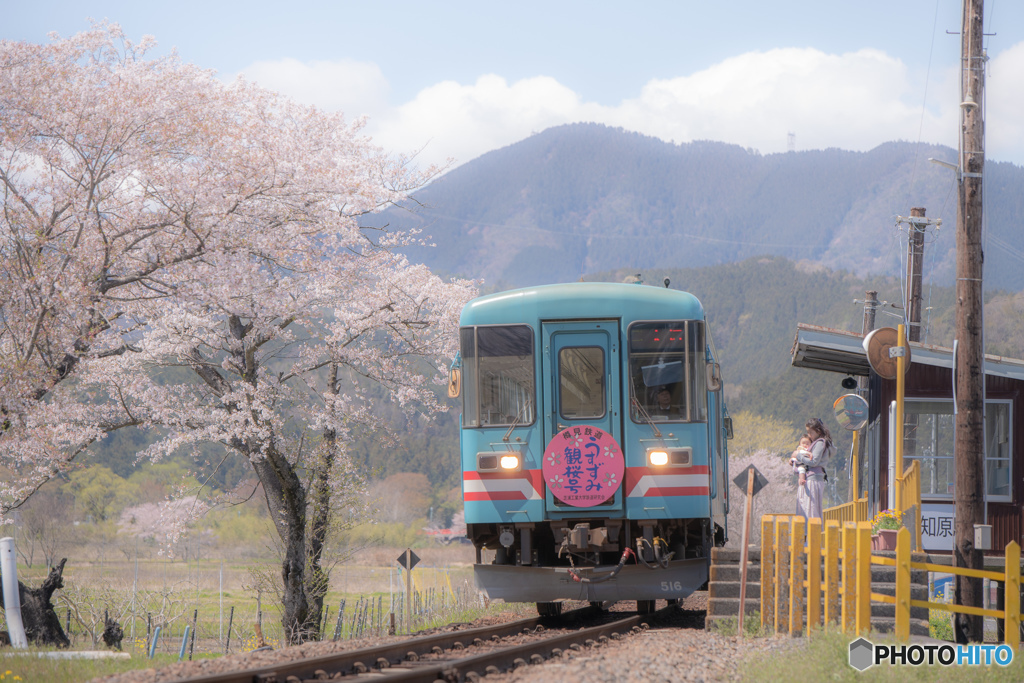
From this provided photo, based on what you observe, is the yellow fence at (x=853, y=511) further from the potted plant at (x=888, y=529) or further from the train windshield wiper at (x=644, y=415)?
the train windshield wiper at (x=644, y=415)

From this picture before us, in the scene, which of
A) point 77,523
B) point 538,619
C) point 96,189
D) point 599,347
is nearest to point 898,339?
point 599,347

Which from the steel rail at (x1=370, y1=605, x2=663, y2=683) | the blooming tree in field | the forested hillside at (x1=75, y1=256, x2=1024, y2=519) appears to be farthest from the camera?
the forested hillside at (x1=75, y1=256, x2=1024, y2=519)

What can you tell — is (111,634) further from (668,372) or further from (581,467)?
(668,372)

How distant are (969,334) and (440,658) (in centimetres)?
776

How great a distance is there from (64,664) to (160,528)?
7.68 metres

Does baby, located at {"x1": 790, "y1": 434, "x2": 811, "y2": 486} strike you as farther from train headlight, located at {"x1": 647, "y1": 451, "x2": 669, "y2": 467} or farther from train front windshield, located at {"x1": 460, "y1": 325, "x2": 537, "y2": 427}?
train front windshield, located at {"x1": 460, "y1": 325, "x2": 537, "y2": 427}

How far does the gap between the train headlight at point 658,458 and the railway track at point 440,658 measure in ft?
5.75

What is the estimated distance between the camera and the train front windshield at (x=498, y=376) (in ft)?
32.2

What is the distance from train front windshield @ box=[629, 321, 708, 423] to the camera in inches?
380

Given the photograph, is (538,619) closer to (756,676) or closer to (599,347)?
(599,347)

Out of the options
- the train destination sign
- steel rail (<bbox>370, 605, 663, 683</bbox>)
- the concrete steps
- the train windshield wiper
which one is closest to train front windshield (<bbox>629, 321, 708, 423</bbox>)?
the train windshield wiper

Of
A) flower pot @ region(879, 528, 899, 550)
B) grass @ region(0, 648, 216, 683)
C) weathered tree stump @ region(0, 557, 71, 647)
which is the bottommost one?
weathered tree stump @ region(0, 557, 71, 647)

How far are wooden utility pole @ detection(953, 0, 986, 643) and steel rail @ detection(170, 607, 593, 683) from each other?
5.52 metres

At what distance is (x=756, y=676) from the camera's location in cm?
665
